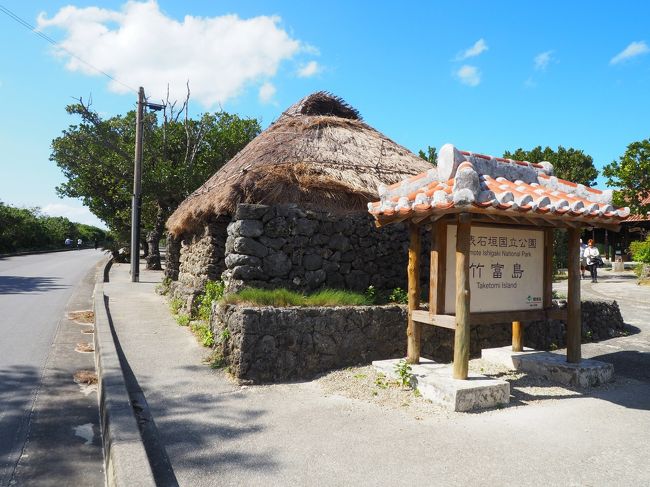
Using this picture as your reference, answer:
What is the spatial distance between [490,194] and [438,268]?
1.06 metres

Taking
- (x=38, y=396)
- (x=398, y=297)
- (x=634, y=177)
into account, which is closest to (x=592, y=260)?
(x=634, y=177)

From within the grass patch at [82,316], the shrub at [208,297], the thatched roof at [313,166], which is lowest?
the grass patch at [82,316]

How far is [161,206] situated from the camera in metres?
20.4

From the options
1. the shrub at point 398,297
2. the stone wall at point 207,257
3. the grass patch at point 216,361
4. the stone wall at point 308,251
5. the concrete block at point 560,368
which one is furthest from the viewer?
the stone wall at point 207,257

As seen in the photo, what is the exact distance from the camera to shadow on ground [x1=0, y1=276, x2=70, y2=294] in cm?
1377

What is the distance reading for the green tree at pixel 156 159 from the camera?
18.8 metres

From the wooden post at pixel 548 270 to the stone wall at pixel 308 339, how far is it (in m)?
1.55

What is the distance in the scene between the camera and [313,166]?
7.72 meters

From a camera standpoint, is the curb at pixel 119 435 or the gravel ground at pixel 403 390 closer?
the curb at pixel 119 435

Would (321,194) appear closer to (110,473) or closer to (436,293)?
(436,293)

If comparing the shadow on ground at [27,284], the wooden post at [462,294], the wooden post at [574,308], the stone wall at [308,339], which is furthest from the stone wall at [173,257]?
the wooden post at [574,308]

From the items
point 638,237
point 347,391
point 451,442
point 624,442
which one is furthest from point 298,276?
point 638,237

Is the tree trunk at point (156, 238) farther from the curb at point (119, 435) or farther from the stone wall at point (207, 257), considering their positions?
the curb at point (119, 435)

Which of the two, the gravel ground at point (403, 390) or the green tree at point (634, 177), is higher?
the green tree at point (634, 177)
